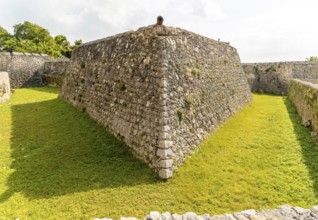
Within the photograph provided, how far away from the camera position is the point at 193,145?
7.82 meters

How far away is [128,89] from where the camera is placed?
8.55m

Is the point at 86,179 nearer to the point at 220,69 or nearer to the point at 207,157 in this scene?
the point at 207,157

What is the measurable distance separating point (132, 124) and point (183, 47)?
11.5ft

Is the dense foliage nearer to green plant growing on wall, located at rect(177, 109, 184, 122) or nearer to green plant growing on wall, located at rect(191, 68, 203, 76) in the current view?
green plant growing on wall, located at rect(191, 68, 203, 76)

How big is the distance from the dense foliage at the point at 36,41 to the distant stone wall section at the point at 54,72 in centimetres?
1590

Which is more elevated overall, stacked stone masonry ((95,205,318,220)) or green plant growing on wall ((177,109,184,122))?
green plant growing on wall ((177,109,184,122))

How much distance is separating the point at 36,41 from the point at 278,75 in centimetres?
4470

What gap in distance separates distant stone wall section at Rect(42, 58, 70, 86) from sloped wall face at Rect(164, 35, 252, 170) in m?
16.4

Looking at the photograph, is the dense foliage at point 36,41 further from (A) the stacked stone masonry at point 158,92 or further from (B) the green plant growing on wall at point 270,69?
(B) the green plant growing on wall at point 270,69

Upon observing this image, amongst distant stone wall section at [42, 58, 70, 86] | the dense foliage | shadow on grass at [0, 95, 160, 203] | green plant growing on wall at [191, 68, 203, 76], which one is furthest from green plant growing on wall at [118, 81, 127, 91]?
the dense foliage

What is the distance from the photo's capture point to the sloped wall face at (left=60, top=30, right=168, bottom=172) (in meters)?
7.18

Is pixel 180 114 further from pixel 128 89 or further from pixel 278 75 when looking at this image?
pixel 278 75

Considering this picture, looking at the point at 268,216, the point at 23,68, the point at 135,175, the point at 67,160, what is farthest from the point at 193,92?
the point at 23,68

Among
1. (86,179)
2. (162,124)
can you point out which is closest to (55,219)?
(86,179)
